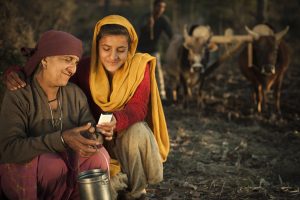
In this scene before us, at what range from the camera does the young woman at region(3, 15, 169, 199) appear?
360 cm

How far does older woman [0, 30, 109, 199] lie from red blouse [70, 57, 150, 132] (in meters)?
0.27

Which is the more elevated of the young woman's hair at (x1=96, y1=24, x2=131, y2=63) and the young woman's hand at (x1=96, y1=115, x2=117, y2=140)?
the young woman's hair at (x1=96, y1=24, x2=131, y2=63)

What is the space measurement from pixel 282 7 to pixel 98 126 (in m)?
15.8

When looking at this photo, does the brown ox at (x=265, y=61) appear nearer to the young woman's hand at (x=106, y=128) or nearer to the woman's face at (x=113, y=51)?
the woman's face at (x=113, y=51)

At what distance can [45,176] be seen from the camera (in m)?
3.05

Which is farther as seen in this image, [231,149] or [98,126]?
[231,149]

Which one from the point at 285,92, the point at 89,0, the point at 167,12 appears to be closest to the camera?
the point at 285,92

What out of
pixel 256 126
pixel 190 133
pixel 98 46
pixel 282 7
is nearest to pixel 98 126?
pixel 98 46

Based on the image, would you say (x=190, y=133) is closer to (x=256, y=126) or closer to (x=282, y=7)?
(x=256, y=126)

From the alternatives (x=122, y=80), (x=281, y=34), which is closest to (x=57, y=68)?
(x=122, y=80)

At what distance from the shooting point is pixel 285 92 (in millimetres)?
10633

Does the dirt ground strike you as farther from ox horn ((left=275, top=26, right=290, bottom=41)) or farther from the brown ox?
ox horn ((left=275, top=26, right=290, bottom=41))

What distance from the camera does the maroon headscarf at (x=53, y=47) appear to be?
3172 millimetres

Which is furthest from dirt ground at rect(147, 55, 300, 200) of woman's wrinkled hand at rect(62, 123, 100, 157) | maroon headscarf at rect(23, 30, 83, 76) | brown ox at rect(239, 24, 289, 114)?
maroon headscarf at rect(23, 30, 83, 76)
